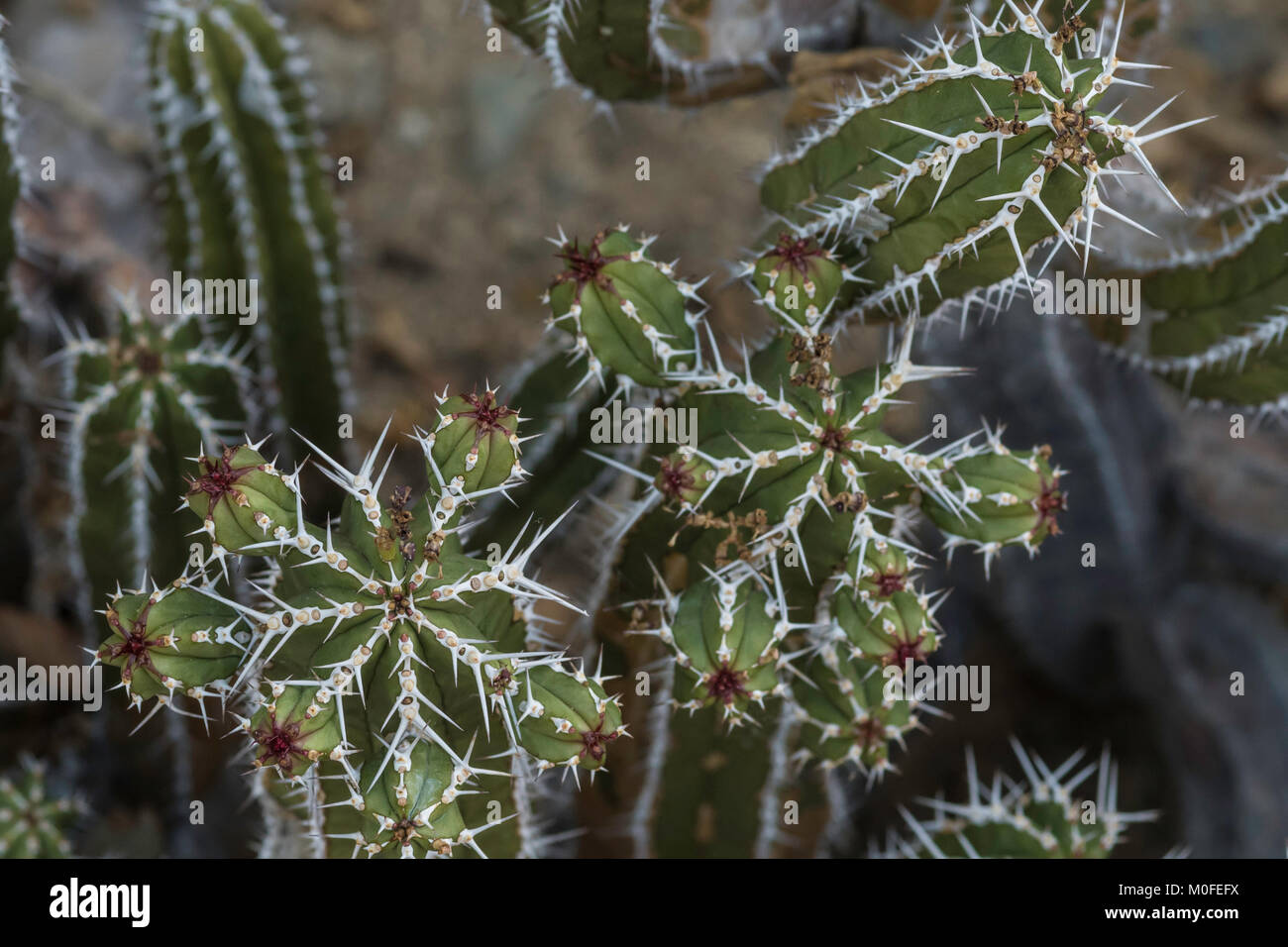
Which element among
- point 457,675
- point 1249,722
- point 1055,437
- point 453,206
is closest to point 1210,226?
point 1055,437

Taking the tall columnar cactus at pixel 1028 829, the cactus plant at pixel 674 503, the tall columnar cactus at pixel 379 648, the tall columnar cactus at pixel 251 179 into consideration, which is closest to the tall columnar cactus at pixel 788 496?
the cactus plant at pixel 674 503

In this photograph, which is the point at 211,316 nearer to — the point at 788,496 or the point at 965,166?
the point at 788,496

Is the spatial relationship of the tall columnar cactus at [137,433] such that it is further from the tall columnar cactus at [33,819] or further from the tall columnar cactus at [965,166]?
the tall columnar cactus at [965,166]

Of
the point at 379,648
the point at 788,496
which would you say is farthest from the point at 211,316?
the point at 788,496

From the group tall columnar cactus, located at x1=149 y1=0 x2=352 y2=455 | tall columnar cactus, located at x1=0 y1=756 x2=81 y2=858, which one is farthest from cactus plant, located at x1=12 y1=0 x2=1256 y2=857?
tall columnar cactus, located at x1=0 y1=756 x2=81 y2=858

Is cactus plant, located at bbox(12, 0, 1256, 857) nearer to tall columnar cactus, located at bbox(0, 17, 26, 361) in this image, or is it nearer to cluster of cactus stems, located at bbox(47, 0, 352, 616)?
cluster of cactus stems, located at bbox(47, 0, 352, 616)
